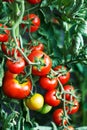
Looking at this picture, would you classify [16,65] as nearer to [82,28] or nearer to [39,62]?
[39,62]

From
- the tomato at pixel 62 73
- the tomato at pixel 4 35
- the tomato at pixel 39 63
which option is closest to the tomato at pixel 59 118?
the tomato at pixel 62 73

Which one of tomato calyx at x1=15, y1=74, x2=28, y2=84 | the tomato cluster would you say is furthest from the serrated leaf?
tomato calyx at x1=15, y1=74, x2=28, y2=84

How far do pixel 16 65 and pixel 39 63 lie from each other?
0.26 ft

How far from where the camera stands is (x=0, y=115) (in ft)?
4.36

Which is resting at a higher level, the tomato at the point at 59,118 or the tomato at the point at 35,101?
the tomato at the point at 35,101

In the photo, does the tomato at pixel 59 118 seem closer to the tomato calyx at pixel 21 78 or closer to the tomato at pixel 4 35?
the tomato calyx at pixel 21 78

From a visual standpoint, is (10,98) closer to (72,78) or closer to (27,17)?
(27,17)

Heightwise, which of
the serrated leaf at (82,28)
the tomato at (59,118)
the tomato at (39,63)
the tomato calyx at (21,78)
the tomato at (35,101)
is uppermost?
the serrated leaf at (82,28)

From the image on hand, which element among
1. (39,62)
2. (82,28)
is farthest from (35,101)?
(82,28)

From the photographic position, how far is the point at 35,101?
1.27 metres

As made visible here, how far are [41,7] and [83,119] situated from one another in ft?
3.14

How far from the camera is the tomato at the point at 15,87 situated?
1209mm

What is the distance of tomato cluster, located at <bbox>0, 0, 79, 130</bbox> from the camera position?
3.76ft

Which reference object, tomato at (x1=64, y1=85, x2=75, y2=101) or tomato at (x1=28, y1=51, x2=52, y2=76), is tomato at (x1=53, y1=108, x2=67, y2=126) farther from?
tomato at (x1=28, y1=51, x2=52, y2=76)
